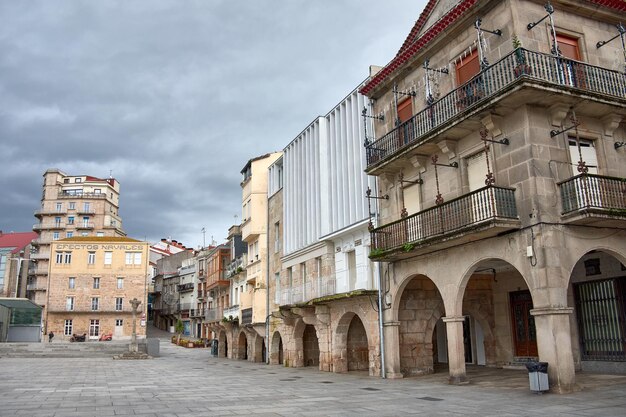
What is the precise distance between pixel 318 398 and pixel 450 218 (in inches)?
249

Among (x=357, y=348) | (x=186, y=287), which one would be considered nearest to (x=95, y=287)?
(x=186, y=287)

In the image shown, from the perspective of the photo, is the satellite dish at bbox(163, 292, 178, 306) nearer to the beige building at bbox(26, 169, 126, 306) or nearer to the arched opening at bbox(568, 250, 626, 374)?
the beige building at bbox(26, 169, 126, 306)

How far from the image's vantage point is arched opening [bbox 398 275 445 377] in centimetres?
1994

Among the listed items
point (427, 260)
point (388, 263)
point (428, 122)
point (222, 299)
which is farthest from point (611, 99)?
point (222, 299)

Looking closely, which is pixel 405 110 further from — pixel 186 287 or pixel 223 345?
pixel 186 287

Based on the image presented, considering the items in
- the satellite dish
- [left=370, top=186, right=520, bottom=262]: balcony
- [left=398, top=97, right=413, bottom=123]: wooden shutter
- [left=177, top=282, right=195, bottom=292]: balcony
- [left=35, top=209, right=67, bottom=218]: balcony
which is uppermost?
[left=35, top=209, right=67, bottom=218]: balcony

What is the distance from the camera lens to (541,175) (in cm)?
1415

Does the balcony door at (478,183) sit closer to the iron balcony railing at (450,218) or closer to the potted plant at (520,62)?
the iron balcony railing at (450,218)

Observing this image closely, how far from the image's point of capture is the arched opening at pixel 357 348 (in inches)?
952

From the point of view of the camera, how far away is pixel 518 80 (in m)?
13.6

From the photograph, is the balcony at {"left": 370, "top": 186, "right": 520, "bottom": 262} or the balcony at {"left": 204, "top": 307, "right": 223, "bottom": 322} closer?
the balcony at {"left": 370, "top": 186, "right": 520, "bottom": 262}

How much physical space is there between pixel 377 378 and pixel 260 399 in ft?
21.1

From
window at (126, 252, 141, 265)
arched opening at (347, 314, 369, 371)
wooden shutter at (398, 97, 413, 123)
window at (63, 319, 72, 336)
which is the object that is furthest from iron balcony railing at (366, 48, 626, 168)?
window at (63, 319, 72, 336)

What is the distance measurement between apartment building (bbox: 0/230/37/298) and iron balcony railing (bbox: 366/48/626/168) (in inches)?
2981
